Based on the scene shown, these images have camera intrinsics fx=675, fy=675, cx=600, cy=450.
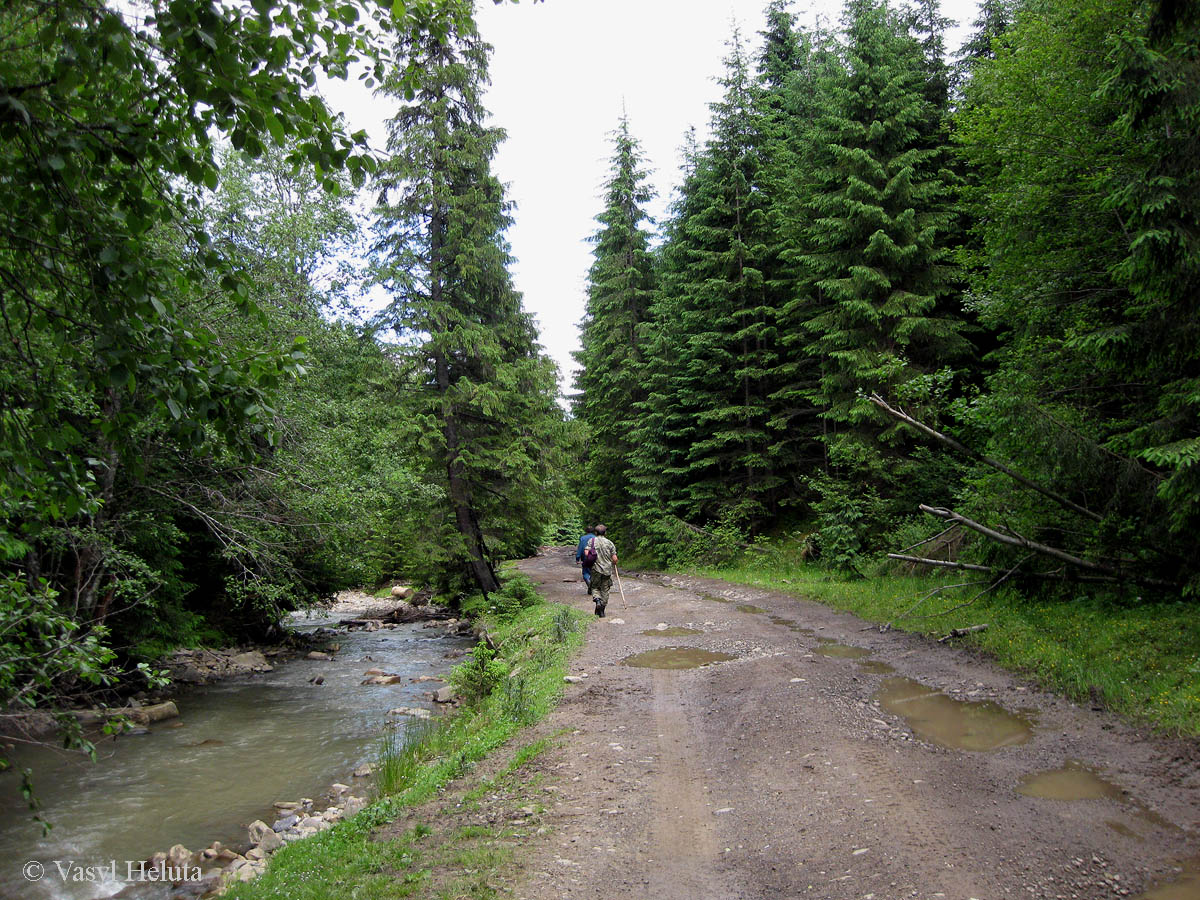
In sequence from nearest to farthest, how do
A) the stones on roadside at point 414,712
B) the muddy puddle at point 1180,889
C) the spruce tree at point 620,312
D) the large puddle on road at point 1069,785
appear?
the muddy puddle at point 1180,889, the large puddle on road at point 1069,785, the stones on roadside at point 414,712, the spruce tree at point 620,312

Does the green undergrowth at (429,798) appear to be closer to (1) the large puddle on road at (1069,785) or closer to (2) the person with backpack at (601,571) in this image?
(2) the person with backpack at (601,571)

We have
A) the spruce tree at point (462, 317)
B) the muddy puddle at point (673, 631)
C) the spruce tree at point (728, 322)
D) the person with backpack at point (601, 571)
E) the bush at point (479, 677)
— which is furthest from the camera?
the spruce tree at point (728, 322)

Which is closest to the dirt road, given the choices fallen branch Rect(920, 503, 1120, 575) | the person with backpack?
fallen branch Rect(920, 503, 1120, 575)

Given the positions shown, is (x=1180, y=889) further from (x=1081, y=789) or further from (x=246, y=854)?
(x=246, y=854)

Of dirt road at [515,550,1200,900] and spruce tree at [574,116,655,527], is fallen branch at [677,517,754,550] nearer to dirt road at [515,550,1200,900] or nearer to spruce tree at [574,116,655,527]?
spruce tree at [574,116,655,527]

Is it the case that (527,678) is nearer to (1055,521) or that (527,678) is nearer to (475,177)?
(1055,521)

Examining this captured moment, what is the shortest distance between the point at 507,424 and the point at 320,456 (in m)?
7.52

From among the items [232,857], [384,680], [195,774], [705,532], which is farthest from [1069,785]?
[705,532]

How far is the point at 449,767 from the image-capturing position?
6.74 m

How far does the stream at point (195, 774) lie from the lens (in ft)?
23.9

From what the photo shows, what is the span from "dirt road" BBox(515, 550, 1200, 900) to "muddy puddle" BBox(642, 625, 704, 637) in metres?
2.96

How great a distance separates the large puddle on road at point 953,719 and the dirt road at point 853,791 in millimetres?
28

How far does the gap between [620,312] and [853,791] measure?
2706 cm

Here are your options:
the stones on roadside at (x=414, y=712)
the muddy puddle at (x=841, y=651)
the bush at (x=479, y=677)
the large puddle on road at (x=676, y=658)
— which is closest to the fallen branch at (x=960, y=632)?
the muddy puddle at (x=841, y=651)
